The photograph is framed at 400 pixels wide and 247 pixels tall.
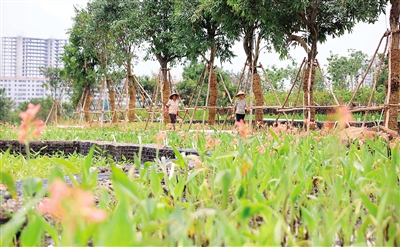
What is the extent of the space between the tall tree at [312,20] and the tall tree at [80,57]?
10.2 m

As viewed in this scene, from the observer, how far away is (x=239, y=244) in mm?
1038

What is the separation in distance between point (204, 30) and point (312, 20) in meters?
3.85

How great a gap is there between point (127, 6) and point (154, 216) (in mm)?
16027

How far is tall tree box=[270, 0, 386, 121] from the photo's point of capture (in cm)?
1000

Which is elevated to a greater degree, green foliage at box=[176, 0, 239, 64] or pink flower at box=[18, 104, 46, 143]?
green foliage at box=[176, 0, 239, 64]

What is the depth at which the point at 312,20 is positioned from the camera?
1066cm

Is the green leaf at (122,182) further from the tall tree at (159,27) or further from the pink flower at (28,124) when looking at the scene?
the tall tree at (159,27)

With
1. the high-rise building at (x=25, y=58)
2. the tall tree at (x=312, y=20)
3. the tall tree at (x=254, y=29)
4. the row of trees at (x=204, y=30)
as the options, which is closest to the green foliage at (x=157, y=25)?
the row of trees at (x=204, y=30)

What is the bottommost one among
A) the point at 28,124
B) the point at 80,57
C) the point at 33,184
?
the point at 33,184

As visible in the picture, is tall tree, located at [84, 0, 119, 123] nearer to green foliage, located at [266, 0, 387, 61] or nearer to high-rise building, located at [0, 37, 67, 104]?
green foliage, located at [266, 0, 387, 61]

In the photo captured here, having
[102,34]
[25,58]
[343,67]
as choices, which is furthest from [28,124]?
[25,58]

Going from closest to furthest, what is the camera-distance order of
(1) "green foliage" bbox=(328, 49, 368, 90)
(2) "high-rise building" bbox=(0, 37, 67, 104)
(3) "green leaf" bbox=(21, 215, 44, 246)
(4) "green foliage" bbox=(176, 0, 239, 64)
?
(3) "green leaf" bbox=(21, 215, 44, 246), (4) "green foliage" bbox=(176, 0, 239, 64), (1) "green foliage" bbox=(328, 49, 368, 90), (2) "high-rise building" bbox=(0, 37, 67, 104)

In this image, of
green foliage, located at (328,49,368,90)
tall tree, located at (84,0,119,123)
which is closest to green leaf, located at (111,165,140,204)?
tall tree, located at (84,0,119,123)

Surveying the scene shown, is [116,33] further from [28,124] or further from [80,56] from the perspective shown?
[28,124]
